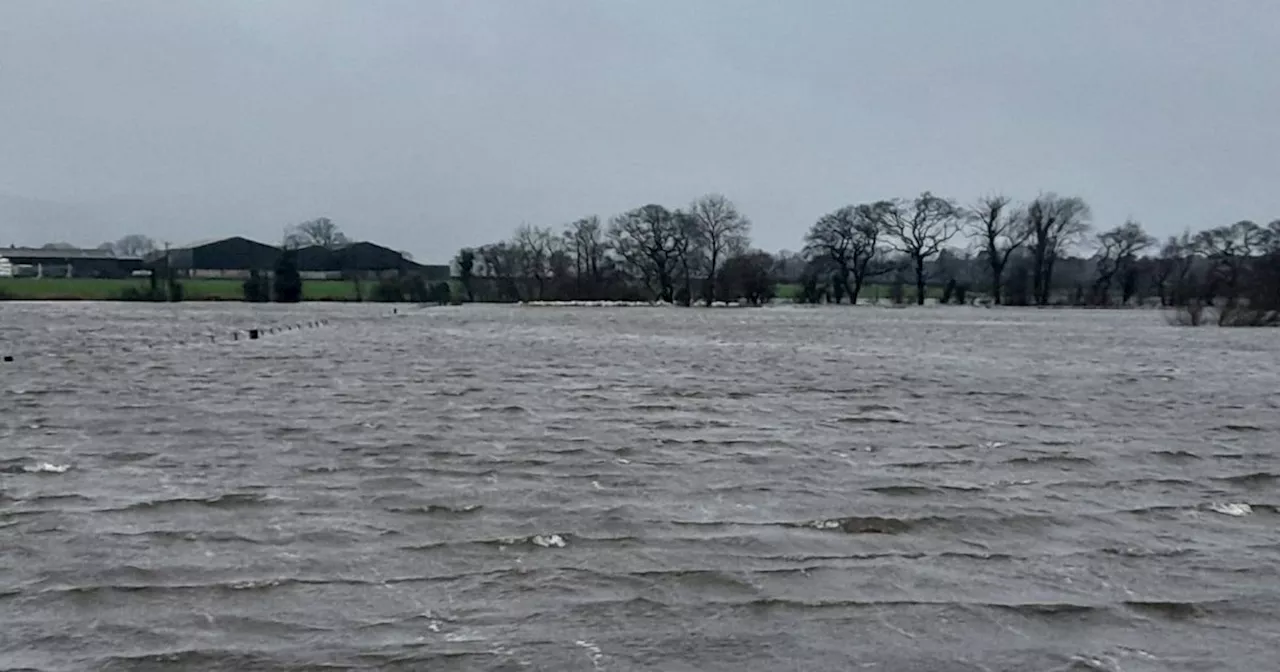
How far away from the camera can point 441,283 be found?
111m

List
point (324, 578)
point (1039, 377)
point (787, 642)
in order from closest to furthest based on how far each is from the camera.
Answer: point (787, 642) → point (324, 578) → point (1039, 377)

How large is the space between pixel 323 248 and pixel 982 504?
119 meters

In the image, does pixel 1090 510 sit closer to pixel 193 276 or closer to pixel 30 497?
pixel 30 497

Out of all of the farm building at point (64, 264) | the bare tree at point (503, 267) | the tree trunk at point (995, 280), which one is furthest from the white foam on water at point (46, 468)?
the farm building at point (64, 264)

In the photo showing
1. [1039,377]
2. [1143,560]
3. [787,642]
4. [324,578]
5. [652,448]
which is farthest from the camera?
[1039,377]

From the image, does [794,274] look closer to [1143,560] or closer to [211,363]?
[211,363]

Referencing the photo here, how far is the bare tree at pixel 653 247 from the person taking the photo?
105 m

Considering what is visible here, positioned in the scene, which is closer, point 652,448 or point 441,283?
point 652,448

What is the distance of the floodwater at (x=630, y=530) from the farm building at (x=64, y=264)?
113386mm

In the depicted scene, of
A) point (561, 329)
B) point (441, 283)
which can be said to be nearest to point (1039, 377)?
point (561, 329)

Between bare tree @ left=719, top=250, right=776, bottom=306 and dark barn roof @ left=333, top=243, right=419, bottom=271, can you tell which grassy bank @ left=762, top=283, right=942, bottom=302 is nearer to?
bare tree @ left=719, top=250, right=776, bottom=306

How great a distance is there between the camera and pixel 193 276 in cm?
12450

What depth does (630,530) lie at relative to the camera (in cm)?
893

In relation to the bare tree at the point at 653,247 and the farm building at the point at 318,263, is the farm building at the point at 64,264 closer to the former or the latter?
the farm building at the point at 318,263
